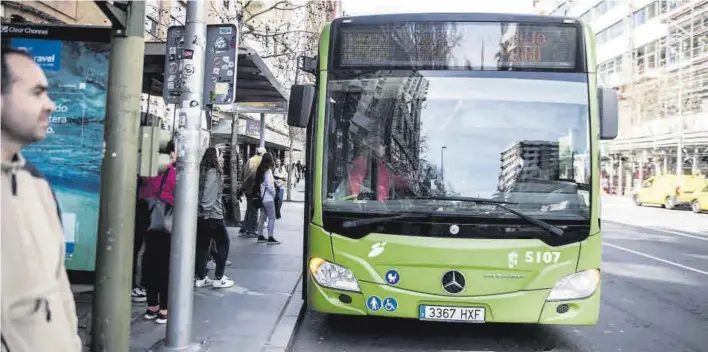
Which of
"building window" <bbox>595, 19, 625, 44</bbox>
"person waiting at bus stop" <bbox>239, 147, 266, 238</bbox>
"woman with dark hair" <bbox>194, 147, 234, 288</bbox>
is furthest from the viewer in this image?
"building window" <bbox>595, 19, 625, 44</bbox>

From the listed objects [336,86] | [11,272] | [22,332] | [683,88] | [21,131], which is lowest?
[22,332]

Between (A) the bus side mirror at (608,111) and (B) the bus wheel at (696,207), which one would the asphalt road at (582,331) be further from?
(B) the bus wheel at (696,207)

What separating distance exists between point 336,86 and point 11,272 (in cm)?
381

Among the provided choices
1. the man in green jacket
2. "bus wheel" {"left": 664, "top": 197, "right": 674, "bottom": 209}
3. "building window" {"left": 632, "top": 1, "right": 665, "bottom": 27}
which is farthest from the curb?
"building window" {"left": 632, "top": 1, "right": 665, "bottom": 27}

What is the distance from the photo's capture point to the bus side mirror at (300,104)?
211 inches

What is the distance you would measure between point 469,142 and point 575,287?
1531mm

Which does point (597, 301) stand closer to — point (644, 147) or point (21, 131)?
point (21, 131)

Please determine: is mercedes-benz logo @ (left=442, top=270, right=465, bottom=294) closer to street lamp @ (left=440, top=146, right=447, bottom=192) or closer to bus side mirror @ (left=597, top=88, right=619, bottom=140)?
street lamp @ (left=440, top=146, right=447, bottom=192)

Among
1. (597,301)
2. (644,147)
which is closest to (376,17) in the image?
(597,301)

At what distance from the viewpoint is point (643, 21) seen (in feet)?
150

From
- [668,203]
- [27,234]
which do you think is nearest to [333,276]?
[27,234]

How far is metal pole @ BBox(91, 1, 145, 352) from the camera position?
3.55 metres

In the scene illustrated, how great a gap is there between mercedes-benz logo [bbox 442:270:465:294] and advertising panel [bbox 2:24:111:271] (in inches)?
145

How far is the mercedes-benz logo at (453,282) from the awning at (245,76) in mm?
3548
